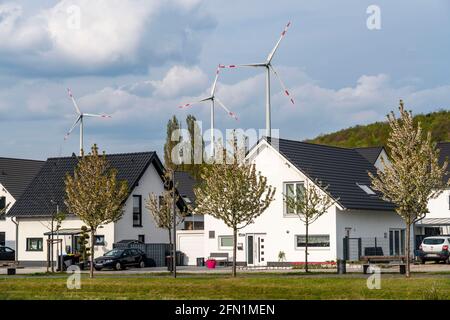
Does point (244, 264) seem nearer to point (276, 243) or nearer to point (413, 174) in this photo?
point (276, 243)

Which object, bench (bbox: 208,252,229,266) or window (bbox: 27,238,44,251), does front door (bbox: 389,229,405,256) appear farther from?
window (bbox: 27,238,44,251)

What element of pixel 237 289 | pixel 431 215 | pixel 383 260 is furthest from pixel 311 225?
pixel 237 289

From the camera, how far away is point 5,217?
7119 centimetres

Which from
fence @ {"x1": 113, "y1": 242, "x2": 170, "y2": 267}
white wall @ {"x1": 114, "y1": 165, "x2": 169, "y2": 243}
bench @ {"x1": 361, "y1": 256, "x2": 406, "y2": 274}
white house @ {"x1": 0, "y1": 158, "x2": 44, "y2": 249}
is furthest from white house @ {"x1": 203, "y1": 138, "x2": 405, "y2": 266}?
white house @ {"x1": 0, "y1": 158, "x2": 44, "y2": 249}

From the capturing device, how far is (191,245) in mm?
62312

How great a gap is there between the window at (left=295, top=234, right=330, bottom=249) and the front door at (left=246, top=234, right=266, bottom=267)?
2360 millimetres

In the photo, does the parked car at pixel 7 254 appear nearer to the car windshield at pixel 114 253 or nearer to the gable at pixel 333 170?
the car windshield at pixel 114 253

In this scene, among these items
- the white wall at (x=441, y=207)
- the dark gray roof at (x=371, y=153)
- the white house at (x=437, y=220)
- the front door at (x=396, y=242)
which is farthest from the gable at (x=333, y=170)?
the white wall at (x=441, y=207)

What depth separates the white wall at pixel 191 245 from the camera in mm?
61844

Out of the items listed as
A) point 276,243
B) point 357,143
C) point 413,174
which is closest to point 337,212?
point 276,243

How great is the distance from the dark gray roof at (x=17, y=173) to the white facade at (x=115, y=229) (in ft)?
32.7

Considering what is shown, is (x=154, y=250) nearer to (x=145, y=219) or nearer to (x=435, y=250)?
(x=145, y=219)
